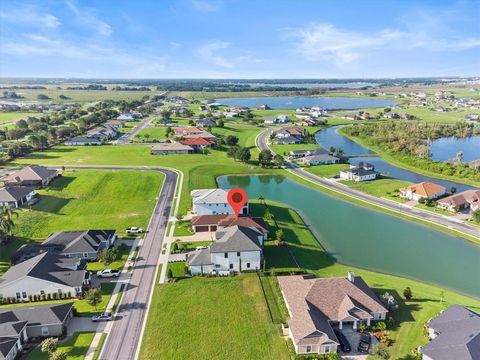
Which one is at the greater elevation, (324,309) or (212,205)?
(212,205)

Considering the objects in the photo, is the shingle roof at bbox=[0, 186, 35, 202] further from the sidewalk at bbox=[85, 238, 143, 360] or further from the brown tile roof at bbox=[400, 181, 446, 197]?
the brown tile roof at bbox=[400, 181, 446, 197]

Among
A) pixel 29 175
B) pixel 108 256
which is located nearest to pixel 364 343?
pixel 108 256

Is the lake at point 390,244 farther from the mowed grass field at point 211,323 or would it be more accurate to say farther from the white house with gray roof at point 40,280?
the white house with gray roof at point 40,280

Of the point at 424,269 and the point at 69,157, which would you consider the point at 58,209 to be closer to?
the point at 69,157

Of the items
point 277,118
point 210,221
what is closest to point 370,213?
point 210,221

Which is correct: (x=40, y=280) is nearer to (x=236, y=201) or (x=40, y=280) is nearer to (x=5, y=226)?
(x=5, y=226)
